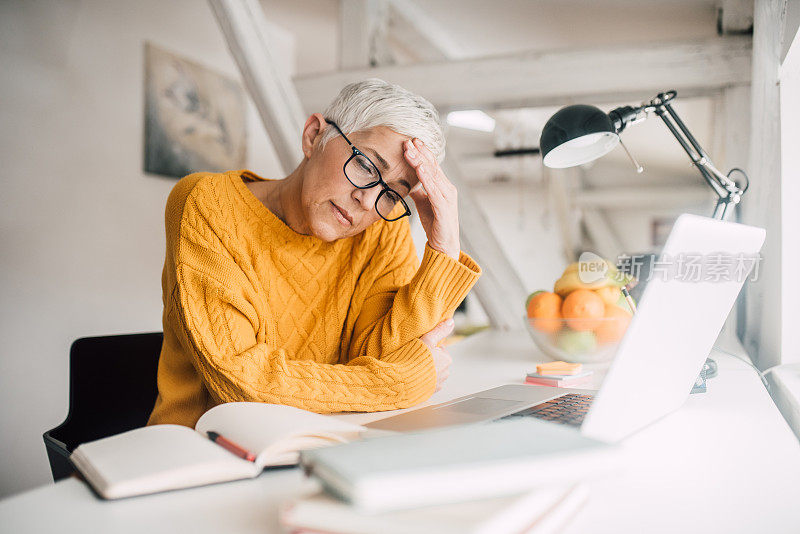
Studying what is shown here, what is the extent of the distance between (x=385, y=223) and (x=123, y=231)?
1606 mm

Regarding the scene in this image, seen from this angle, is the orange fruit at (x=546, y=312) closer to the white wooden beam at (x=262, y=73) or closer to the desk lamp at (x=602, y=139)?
the desk lamp at (x=602, y=139)

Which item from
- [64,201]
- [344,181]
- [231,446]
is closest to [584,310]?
[344,181]

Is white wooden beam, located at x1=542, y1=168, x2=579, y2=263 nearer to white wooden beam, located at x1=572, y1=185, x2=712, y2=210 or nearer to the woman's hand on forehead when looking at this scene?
white wooden beam, located at x1=572, y1=185, x2=712, y2=210

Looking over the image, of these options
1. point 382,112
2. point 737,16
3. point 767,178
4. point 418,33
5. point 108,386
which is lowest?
point 108,386

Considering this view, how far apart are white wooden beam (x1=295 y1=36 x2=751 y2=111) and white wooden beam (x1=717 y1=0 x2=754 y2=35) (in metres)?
0.04

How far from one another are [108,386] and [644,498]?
4.28 feet

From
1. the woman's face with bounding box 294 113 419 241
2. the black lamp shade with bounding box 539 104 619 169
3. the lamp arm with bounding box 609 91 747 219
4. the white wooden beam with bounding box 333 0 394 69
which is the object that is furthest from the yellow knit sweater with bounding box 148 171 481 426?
the white wooden beam with bounding box 333 0 394 69

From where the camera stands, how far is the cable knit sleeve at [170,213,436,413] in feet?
3.13

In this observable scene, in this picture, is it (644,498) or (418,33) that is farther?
(418,33)

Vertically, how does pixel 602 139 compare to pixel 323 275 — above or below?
above

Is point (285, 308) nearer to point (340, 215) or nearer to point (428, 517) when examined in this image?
point (340, 215)

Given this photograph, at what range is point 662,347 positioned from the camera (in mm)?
688

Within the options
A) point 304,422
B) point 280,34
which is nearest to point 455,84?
point 280,34

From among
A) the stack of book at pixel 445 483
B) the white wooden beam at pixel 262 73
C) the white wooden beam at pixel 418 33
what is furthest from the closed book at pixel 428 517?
the white wooden beam at pixel 418 33
